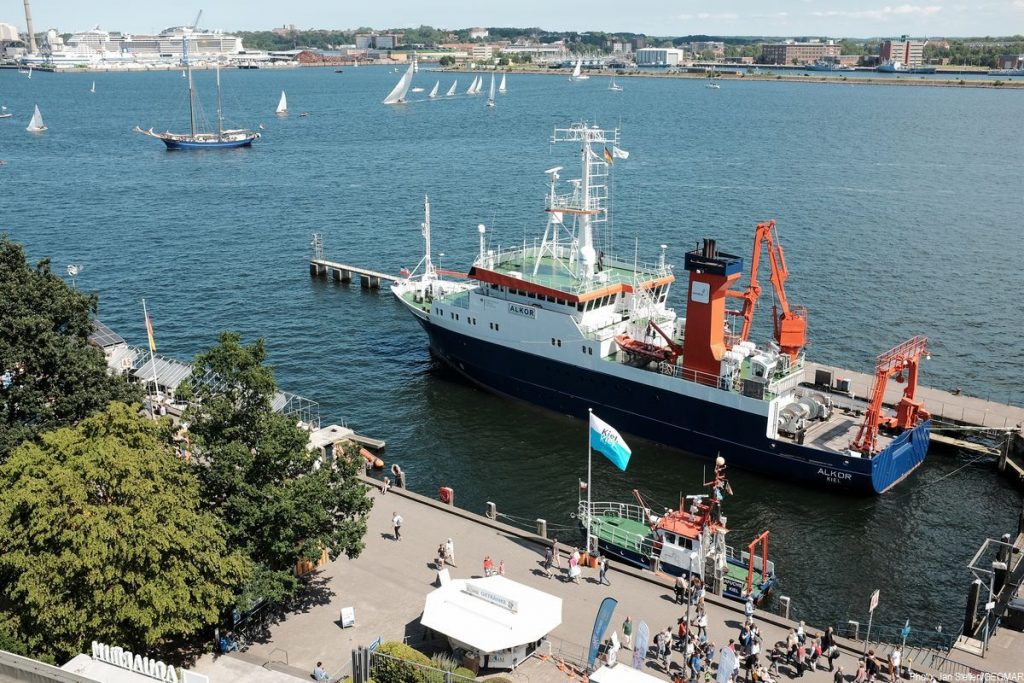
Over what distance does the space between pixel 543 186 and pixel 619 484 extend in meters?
77.6

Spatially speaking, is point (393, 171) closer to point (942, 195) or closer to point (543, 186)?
point (543, 186)

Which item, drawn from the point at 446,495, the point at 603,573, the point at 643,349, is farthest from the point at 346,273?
the point at 603,573

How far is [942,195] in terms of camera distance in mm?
114562

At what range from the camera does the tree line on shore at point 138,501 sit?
26.7m

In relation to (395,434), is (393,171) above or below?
above

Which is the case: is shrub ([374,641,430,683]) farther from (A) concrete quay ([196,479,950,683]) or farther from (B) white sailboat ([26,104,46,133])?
(B) white sailboat ([26,104,46,133])

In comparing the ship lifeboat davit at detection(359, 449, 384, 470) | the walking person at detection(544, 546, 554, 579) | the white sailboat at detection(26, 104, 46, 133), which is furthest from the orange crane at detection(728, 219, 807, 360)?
the white sailboat at detection(26, 104, 46, 133)

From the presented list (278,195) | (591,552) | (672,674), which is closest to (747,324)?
(591,552)

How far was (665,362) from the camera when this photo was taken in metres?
49.9

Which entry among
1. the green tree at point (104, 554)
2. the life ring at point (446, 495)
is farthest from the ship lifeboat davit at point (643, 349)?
the green tree at point (104, 554)

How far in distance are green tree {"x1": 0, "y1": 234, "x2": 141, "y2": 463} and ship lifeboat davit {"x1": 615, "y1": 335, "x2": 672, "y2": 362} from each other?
26.0 meters

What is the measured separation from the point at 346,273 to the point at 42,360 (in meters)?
50.6

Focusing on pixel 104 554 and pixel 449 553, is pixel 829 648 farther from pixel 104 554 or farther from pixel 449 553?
pixel 104 554

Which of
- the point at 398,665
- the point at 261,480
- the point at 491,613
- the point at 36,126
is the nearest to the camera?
the point at 398,665
